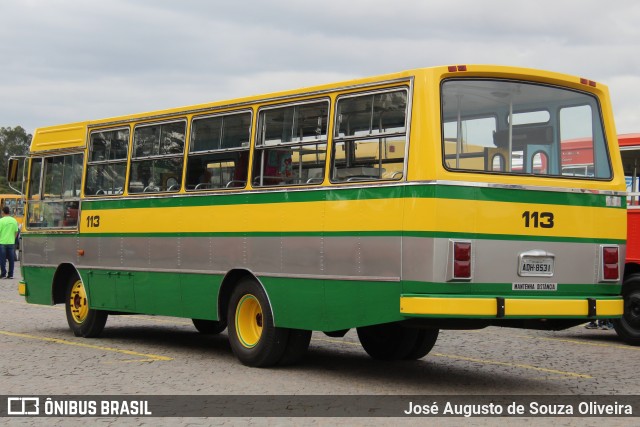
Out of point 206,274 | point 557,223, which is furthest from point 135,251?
point 557,223

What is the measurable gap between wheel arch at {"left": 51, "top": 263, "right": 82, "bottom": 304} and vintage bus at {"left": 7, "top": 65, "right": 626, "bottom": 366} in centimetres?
207

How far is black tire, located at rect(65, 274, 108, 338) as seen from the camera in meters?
15.4

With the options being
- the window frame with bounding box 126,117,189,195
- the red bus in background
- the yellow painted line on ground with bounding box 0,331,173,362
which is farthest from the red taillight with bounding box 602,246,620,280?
the window frame with bounding box 126,117,189,195

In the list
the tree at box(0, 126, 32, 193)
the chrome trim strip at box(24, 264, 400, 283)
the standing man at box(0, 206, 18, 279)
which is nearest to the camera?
the chrome trim strip at box(24, 264, 400, 283)

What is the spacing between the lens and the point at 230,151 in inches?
504

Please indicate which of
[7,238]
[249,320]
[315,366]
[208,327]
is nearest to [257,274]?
[249,320]

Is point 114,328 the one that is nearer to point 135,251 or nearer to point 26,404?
point 135,251

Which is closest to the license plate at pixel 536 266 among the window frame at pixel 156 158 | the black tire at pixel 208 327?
the window frame at pixel 156 158

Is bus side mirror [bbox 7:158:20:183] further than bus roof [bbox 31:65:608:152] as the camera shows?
Yes

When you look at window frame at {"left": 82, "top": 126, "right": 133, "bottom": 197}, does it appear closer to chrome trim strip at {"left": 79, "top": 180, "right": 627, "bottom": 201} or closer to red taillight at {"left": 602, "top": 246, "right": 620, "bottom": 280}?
chrome trim strip at {"left": 79, "top": 180, "right": 627, "bottom": 201}

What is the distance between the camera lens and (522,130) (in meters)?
10.8

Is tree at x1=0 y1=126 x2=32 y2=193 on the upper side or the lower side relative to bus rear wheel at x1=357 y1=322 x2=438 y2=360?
upper

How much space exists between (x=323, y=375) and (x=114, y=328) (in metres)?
6.35

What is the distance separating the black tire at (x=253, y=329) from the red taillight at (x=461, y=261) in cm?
270
